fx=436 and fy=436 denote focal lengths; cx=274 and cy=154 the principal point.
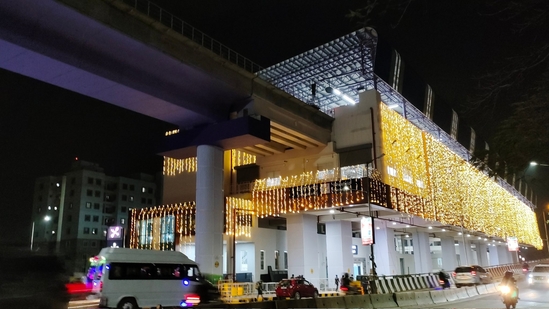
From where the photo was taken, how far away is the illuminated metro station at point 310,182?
1131 inches

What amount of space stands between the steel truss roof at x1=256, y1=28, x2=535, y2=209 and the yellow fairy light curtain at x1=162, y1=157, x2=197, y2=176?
32.5ft

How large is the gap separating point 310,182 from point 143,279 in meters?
19.8

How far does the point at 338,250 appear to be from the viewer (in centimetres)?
3684

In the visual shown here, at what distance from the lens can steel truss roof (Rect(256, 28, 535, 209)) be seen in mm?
38062

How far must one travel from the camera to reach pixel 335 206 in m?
31.0

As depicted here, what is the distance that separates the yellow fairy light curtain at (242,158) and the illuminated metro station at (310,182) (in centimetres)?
9

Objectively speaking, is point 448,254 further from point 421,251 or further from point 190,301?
point 190,301

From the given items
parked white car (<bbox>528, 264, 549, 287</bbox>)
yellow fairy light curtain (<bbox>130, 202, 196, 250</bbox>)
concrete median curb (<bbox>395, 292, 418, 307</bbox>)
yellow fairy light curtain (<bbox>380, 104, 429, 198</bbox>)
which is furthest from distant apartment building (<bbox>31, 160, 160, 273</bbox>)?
parked white car (<bbox>528, 264, 549, 287</bbox>)

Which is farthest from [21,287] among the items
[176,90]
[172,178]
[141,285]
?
[172,178]

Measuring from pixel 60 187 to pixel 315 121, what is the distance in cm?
8158

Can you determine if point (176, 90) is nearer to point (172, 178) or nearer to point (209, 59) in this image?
point (209, 59)

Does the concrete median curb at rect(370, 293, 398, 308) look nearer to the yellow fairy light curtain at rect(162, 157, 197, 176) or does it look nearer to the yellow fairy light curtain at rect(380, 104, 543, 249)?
the yellow fairy light curtain at rect(380, 104, 543, 249)

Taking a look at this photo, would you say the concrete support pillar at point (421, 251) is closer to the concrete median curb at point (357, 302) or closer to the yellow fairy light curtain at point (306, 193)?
the yellow fairy light curtain at point (306, 193)

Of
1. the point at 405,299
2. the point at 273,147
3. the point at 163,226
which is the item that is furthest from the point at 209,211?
the point at 273,147
